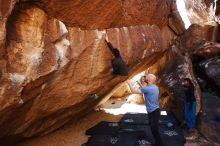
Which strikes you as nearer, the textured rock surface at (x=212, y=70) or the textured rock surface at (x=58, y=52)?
the textured rock surface at (x=58, y=52)

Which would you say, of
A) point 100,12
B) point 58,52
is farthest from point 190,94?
point 58,52

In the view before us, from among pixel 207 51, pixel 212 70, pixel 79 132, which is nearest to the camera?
pixel 79 132

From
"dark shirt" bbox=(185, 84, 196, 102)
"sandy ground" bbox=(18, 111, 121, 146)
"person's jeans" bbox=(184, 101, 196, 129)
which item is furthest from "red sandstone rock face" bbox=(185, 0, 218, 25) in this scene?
"sandy ground" bbox=(18, 111, 121, 146)

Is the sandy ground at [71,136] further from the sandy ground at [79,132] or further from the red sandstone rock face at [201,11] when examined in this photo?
the red sandstone rock face at [201,11]

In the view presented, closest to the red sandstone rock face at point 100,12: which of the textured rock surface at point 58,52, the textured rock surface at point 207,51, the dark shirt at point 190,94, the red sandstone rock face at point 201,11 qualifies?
the textured rock surface at point 58,52

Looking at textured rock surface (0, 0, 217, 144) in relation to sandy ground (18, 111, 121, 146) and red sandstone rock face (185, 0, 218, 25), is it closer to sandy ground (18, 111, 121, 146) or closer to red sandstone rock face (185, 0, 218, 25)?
sandy ground (18, 111, 121, 146)

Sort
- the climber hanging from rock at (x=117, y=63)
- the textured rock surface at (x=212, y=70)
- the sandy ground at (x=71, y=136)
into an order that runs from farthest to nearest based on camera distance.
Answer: the textured rock surface at (x=212, y=70) → the sandy ground at (x=71, y=136) → the climber hanging from rock at (x=117, y=63)

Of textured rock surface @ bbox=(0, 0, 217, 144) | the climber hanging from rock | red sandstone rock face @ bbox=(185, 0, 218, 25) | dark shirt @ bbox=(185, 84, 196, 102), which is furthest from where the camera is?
red sandstone rock face @ bbox=(185, 0, 218, 25)

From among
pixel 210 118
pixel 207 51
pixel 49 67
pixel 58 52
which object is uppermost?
pixel 58 52

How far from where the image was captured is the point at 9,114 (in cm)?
499

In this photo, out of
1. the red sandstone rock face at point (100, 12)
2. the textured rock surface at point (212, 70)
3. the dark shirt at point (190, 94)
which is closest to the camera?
the red sandstone rock face at point (100, 12)

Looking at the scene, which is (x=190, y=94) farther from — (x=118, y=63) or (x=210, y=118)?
(x=118, y=63)

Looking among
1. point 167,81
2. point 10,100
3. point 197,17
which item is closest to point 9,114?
point 10,100

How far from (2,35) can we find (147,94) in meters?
3.09
